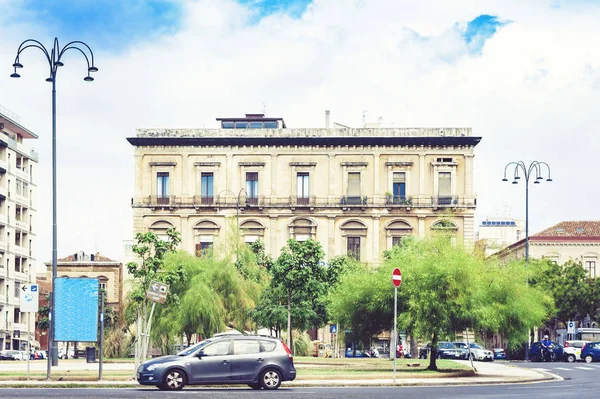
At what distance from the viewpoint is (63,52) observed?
34.6m

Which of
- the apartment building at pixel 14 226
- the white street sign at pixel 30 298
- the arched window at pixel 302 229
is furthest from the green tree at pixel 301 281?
the apartment building at pixel 14 226

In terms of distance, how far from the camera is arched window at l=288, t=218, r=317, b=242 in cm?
8488

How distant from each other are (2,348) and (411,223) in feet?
123

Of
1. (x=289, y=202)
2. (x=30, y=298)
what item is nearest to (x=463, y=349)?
(x=289, y=202)

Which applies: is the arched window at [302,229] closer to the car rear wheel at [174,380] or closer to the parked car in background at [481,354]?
the parked car in background at [481,354]

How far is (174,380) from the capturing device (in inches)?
1069

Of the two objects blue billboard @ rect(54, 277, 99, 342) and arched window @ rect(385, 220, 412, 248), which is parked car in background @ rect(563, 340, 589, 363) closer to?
arched window @ rect(385, 220, 412, 248)

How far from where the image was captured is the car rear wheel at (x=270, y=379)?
1096 inches

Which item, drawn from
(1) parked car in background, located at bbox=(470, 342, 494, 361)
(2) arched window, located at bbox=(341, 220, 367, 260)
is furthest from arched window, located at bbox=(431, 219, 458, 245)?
(1) parked car in background, located at bbox=(470, 342, 494, 361)

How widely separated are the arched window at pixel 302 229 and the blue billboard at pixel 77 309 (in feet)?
170

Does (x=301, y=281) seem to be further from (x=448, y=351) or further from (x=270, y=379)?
(x=270, y=379)

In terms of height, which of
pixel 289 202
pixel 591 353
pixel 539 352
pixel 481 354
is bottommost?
pixel 481 354

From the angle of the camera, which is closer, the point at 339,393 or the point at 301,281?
the point at 339,393

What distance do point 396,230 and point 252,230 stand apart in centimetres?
1188
